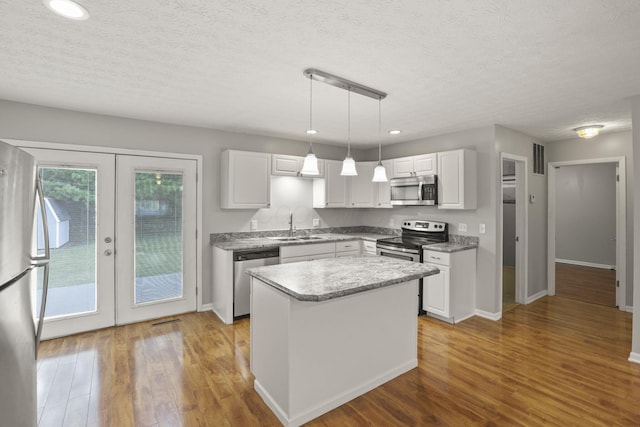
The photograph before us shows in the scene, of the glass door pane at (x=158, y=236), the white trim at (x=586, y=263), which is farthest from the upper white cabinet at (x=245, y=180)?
the white trim at (x=586, y=263)

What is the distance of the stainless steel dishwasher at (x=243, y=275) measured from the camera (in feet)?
12.9

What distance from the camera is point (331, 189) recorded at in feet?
17.1

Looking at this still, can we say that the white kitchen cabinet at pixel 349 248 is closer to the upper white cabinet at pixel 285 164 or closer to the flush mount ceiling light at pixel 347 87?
the upper white cabinet at pixel 285 164

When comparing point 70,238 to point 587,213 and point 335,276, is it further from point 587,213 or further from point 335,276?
point 587,213

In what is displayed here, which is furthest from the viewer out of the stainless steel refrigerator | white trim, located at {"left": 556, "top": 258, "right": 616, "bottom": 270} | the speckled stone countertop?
white trim, located at {"left": 556, "top": 258, "right": 616, "bottom": 270}

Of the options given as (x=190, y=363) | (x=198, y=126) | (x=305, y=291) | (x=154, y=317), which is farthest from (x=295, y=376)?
(x=198, y=126)

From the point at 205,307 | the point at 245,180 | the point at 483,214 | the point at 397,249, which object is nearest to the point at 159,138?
the point at 245,180

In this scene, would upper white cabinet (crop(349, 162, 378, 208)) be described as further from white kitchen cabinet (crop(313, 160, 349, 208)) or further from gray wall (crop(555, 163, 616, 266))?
gray wall (crop(555, 163, 616, 266))

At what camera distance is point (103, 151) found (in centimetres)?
364

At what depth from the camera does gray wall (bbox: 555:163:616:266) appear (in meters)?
6.80

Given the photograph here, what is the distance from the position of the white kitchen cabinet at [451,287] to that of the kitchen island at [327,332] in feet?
4.15

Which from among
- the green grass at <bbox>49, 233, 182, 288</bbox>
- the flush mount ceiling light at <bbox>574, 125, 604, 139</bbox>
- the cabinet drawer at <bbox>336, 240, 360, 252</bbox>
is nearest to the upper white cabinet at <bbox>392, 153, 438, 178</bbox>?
the cabinet drawer at <bbox>336, 240, 360, 252</bbox>

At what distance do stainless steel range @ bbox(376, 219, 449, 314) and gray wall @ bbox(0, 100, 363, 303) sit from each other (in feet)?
5.42

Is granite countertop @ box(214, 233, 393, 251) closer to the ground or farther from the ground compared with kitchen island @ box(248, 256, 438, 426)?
farther from the ground
